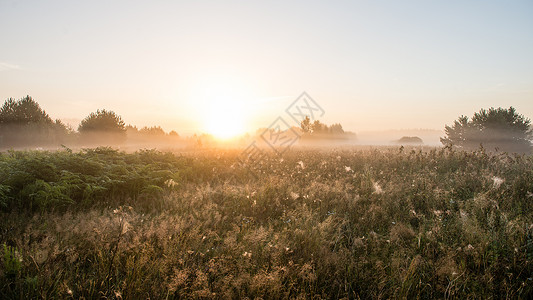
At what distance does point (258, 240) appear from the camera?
3676 millimetres

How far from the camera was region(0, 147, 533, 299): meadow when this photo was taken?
2.72m

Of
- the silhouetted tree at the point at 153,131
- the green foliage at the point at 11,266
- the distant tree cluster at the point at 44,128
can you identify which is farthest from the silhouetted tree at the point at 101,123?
the green foliage at the point at 11,266

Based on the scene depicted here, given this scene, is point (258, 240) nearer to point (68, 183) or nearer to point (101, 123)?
point (68, 183)

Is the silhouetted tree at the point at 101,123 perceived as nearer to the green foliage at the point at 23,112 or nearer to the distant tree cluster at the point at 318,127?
the green foliage at the point at 23,112

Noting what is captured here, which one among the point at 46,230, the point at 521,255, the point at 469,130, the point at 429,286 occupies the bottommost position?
the point at 429,286

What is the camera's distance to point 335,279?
3061 mm

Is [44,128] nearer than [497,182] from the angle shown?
No

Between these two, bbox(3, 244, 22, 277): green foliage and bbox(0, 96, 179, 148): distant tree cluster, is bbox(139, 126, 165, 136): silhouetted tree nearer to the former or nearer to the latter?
bbox(0, 96, 179, 148): distant tree cluster

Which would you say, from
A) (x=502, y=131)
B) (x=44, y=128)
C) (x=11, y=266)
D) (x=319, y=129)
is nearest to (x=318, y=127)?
(x=319, y=129)

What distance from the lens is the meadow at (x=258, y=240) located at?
8.92 feet

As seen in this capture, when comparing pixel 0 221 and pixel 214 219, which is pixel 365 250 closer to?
pixel 214 219

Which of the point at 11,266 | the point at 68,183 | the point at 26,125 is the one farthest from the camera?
the point at 26,125

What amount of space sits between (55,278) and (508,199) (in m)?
8.14

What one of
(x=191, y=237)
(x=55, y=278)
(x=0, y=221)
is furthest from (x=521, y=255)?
(x=0, y=221)
